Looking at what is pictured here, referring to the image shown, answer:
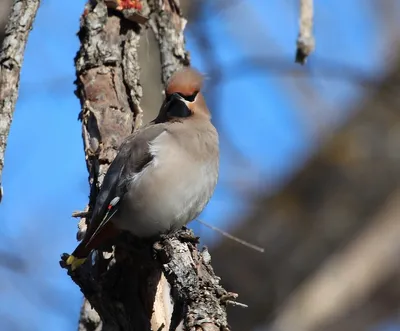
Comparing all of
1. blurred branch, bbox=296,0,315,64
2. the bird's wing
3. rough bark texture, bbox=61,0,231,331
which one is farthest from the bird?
blurred branch, bbox=296,0,315,64

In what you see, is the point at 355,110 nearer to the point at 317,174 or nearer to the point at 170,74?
the point at 317,174

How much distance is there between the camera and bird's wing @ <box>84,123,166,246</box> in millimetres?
4168

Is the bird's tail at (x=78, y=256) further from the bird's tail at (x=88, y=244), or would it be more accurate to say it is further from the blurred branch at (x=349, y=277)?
the blurred branch at (x=349, y=277)

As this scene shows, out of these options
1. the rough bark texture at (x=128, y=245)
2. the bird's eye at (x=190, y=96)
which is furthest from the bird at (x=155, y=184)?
the bird's eye at (x=190, y=96)

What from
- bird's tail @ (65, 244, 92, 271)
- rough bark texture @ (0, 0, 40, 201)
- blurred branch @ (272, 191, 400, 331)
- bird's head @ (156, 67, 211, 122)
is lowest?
bird's tail @ (65, 244, 92, 271)

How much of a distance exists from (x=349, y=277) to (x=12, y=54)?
2.10 meters

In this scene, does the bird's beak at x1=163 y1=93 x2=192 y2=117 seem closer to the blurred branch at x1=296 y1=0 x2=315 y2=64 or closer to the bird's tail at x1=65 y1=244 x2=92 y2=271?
the blurred branch at x1=296 y1=0 x2=315 y2=64

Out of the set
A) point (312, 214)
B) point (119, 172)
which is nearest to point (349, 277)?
point (312, 214)

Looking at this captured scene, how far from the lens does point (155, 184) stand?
4.37m

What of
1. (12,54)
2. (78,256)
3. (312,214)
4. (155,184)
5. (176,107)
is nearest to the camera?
(12,54)

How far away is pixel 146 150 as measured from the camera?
14.4 feet

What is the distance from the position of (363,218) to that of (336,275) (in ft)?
1.11

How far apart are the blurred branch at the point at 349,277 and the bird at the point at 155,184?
0.79 meters

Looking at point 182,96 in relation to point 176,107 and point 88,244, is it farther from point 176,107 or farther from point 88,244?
point 88,244
